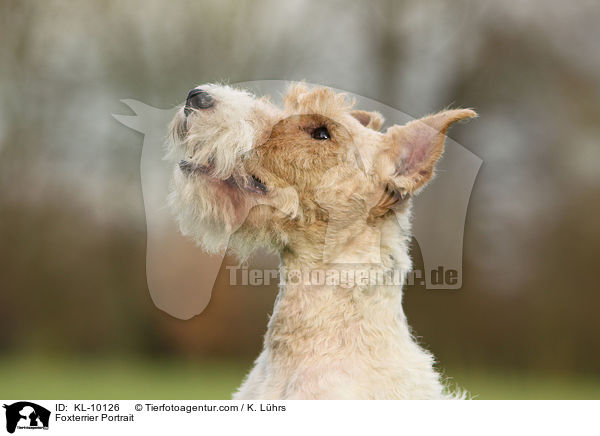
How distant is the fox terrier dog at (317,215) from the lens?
2.20 meters

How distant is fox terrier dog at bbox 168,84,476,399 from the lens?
2.20 meters

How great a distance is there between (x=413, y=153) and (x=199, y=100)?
39.0 inches

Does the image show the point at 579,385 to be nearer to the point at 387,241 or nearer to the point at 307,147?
the point at 387,241

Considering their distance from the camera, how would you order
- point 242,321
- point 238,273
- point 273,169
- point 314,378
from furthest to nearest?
point 242,321 → point 238,273 → point 273,169 → point 314,378

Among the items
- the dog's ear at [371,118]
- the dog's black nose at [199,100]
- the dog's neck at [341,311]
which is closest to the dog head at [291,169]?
the dog's black nose at [199,100]

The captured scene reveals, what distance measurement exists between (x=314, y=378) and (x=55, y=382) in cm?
402

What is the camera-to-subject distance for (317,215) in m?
2.35

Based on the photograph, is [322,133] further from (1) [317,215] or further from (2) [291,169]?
(1) [317,215]

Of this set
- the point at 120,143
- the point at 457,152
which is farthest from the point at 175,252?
the point at 457,152

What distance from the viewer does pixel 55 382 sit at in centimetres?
517
